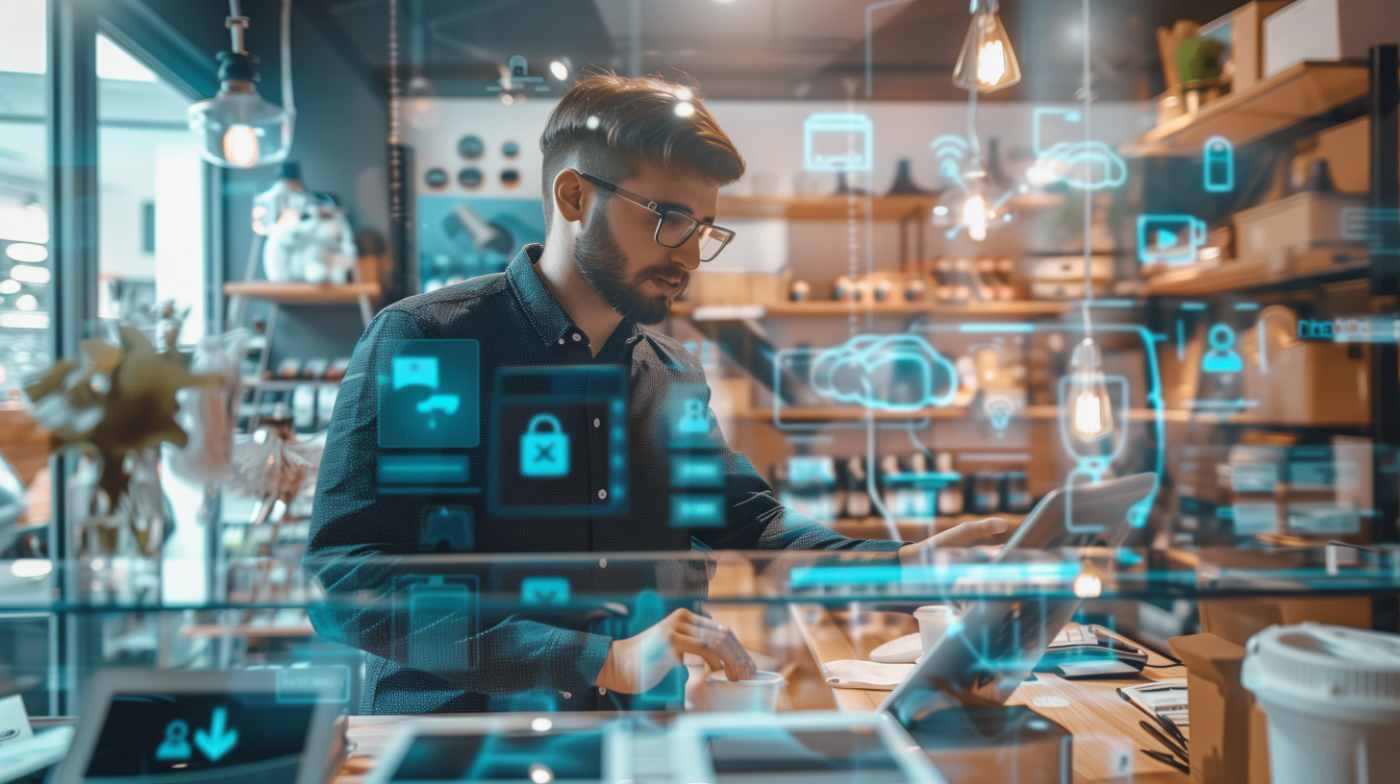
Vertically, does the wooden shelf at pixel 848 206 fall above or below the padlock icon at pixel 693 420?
above

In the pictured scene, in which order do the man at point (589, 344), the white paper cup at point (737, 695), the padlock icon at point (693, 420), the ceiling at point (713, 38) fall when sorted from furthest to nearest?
1. the ceiling at point (713, 38)
2. the padlock icon at point (693, 420)
3. the man at point (589, 344)
4. the white paper cup at point (737, 695)

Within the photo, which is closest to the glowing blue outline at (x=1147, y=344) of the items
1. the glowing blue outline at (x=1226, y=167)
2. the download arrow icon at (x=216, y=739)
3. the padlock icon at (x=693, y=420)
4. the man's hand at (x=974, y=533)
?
the glowing blue outline at (x=1226, y=167)

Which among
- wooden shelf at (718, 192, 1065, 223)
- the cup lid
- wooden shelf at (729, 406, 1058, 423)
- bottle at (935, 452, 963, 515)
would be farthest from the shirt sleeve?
bottle at (935, 452, 963, 515)

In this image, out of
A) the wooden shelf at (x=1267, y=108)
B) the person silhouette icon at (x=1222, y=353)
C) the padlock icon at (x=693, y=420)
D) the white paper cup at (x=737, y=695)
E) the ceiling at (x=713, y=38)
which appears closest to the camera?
the white paper cup at (x=737, y=695)

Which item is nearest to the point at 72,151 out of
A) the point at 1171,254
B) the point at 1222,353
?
the point at 1171,254

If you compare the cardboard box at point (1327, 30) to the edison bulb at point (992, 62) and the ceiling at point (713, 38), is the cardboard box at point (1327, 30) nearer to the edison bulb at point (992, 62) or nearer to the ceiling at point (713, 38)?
the ceiling at point (713, 38)

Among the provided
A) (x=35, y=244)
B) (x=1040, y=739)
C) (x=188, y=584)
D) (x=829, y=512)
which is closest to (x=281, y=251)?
(x=35, y=244)

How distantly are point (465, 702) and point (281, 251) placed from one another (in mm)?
2618

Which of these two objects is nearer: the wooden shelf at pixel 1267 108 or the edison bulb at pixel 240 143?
the edison bulb at pixel 240 143

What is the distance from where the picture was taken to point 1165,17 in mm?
3590

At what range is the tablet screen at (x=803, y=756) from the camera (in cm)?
63

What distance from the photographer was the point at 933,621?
828 mm

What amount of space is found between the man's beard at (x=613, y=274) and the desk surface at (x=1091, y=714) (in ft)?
2.20

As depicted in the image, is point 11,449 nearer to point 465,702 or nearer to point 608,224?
point 465,702
